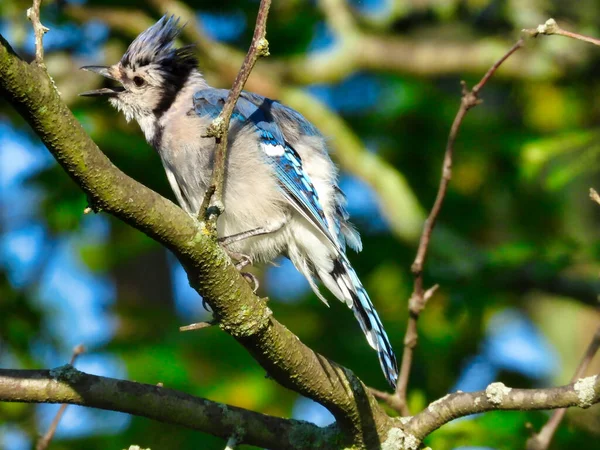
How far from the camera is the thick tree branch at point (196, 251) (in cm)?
222

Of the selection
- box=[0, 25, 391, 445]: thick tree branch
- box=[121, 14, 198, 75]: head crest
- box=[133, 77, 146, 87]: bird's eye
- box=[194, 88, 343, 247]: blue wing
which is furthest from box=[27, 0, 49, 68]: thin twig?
box=[133, 77, 146, 87]: bird's eye

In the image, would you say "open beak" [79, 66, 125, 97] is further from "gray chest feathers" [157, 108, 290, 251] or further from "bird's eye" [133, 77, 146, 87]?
"gray chest feathers" [157, 108, 290, 251]

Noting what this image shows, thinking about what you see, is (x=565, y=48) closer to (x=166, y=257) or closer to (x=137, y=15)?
(x=137, y=15)

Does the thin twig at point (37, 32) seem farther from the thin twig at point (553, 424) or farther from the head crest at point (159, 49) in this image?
the thin twig at point (553, 424)

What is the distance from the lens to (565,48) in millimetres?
6586

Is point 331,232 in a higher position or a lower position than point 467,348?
lower

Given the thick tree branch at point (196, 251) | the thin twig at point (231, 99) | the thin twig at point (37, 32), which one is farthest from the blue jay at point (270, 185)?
the thin twig at point (37, 32)

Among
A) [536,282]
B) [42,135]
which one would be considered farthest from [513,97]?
[42,135]

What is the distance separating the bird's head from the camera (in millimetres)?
4715

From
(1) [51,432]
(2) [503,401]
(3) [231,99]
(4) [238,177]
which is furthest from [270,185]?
(2) [503,401]

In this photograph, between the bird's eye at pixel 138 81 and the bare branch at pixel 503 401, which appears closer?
the bare branch at pixel 503 401

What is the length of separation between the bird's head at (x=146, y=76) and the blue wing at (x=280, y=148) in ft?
1.08

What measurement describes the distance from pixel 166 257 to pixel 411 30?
2.85m

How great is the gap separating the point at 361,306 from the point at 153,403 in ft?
4.55
